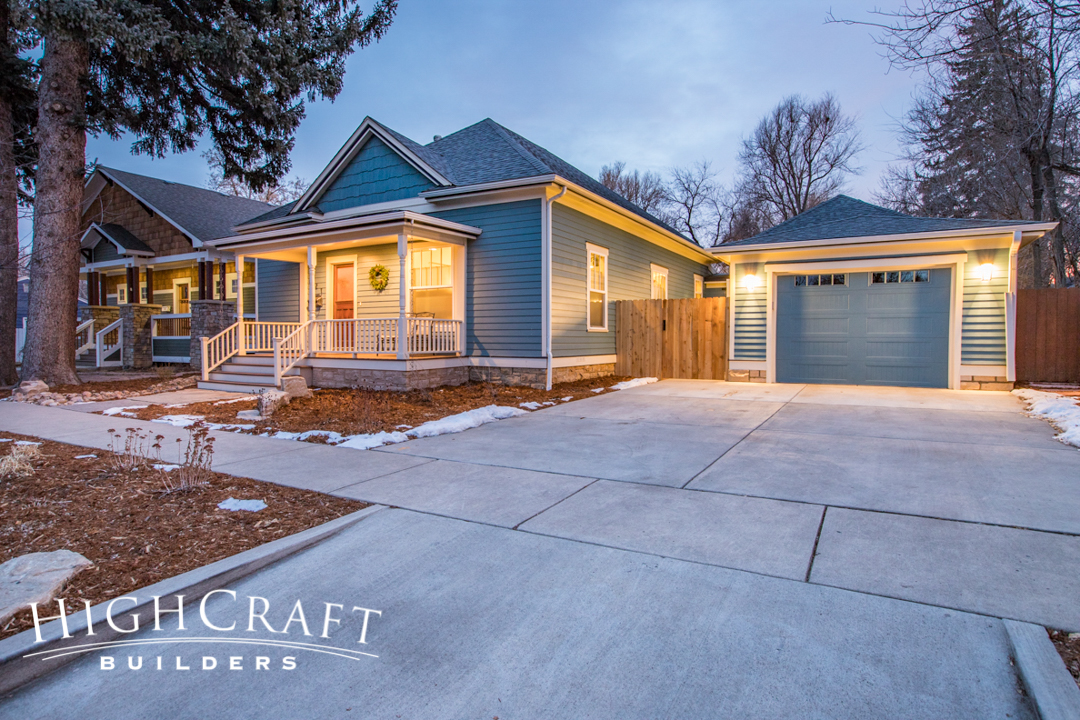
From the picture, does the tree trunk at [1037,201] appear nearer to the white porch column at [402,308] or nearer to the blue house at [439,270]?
the blue house at [439,270]

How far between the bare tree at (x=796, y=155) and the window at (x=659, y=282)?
13805 mm

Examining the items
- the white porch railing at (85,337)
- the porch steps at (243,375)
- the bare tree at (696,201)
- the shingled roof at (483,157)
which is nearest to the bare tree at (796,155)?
the bare tree at (696,201)

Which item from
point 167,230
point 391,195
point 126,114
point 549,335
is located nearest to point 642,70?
point 391,195

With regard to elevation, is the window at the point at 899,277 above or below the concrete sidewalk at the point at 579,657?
above

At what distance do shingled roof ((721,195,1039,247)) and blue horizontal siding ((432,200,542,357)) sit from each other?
4206 millimetres

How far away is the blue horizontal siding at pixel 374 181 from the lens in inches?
469

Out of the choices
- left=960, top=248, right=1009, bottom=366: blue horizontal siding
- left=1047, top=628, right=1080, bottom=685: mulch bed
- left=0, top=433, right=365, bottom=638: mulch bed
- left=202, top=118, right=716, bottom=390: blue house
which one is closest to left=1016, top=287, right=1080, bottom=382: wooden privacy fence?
left=960, top=248, right=1009, bottom=366: blue horizontal siding

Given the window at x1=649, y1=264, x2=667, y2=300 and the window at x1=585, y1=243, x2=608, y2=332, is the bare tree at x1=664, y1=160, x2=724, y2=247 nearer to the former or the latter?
the window at x1=649, y1=264, x2=667, y2=300

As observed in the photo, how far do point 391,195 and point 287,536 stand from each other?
33.0 feet

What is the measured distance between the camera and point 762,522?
3498 mm

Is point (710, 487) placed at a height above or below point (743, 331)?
below

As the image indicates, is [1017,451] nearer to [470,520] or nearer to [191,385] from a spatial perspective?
[470,520]

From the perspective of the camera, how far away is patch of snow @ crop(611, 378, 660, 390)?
11172 millimetres

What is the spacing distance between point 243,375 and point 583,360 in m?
6.76
